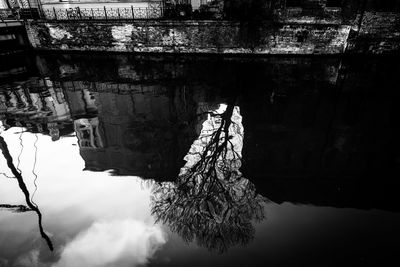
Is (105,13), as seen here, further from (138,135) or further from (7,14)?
(138,135)

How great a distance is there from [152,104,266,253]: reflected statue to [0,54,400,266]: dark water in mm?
35

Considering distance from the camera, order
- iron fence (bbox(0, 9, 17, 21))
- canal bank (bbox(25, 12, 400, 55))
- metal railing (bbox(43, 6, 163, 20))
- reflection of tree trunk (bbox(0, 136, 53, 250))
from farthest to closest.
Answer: iron fence (bbox(0, 9, 17, 21)) → metal railing (bbox(43, 6, 163, 20)) → canal bank (bbox(25, 12, 400, 55)) → reflection of tree trunk (bbox(0, 136, 53, 250))

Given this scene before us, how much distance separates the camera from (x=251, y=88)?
12.7 metres

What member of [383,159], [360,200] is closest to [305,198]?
[360,200]

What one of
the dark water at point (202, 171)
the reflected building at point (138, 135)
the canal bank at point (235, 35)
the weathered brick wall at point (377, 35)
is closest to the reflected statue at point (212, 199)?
the dark water at point (202, 171)

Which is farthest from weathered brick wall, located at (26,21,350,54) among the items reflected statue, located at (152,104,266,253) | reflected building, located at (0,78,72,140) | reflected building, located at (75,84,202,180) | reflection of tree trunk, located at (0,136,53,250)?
reflection of tree trunk, located at (0,136,53,250)

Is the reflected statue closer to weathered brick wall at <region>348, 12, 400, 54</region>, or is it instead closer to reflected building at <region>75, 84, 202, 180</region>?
reflected building at <region>75, 84, 202, 180</region>

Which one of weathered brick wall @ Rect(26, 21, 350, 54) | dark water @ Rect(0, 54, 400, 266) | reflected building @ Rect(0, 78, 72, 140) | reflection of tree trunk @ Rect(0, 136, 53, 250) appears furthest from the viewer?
weathered brick wall @ Rect(26, 21, 350, 54)

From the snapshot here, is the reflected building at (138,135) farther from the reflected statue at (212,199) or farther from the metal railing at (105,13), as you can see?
the metal railing at (105,13)

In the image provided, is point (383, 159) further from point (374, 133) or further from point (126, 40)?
point (126, 40)

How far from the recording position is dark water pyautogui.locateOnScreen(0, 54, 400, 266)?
5156mm

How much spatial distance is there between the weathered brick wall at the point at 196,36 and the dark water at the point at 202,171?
20.9 feet

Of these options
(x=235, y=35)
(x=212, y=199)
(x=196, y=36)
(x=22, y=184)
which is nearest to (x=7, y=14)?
(x=196, y=36)

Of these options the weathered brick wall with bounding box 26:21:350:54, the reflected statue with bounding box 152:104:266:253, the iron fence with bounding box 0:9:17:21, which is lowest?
the reflected statue with bounding box 152:104:266:253
